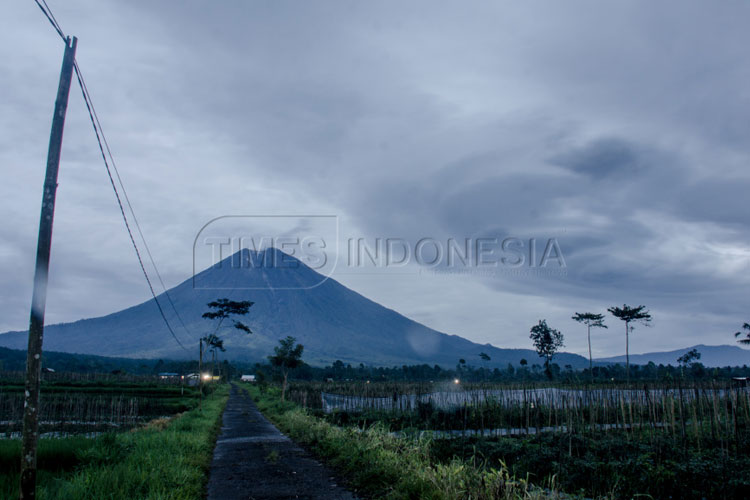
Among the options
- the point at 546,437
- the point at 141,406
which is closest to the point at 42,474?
the point at 546,437

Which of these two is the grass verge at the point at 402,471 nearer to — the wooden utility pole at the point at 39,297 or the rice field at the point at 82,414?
the wooden utility pole at the point at 39,297

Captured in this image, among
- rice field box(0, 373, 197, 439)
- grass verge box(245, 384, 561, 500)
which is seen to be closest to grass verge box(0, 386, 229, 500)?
grass verge box(245, 384, 561, 500)

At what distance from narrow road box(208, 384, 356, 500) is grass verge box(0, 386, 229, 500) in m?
0.48

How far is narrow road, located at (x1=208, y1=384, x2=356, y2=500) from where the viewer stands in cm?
952

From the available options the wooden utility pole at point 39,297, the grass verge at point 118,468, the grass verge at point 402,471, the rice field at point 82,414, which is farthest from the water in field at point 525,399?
the wooden utility pole at point 39,297

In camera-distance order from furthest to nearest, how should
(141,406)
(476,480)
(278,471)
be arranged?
(141,406) < (278,471) < (476,480)

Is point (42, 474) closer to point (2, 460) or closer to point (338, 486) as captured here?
point (2, 460)

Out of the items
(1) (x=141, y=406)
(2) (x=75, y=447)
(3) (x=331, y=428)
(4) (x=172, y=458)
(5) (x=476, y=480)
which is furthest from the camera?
(1) (x=141, y=406)

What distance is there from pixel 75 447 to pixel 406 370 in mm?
96571

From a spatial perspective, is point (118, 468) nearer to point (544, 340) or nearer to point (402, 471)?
point (402, 471)

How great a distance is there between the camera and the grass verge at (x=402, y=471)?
717 centimetres

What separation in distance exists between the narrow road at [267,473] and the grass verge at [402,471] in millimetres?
514

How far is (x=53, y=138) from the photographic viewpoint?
7195 millimetres

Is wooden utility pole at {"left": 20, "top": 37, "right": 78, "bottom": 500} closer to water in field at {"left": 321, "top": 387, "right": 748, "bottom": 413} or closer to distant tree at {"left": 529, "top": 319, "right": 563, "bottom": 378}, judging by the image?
water in field at {"left": 321, "top": 387, "right": 748, "bottom": 413}
